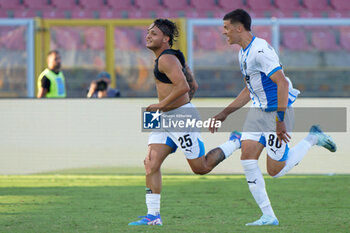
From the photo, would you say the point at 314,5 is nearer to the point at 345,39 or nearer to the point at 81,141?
the point at 345,39

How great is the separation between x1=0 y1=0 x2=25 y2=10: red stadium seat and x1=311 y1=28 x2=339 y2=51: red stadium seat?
6008 mm

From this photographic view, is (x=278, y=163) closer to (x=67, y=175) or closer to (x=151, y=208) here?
(x=151, y=208)

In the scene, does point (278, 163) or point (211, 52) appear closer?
point (278, 163)

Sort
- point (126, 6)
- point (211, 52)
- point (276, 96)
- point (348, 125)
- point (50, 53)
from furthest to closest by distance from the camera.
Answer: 1. point (126, 6)
2. point (211, 52)
3. point (50, 53)
4. point (348, 125)
5. point (276, 96)

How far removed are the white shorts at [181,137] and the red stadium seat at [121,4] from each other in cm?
1047

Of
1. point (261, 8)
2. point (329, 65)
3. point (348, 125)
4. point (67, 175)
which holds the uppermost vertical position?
point (261, 8)

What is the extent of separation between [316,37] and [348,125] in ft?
14.4

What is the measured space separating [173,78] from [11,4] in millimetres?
10603

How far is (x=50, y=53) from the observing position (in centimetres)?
1113

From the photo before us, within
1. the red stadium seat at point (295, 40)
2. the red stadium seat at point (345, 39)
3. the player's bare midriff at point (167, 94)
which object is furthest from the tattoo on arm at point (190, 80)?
the red stadium seat at point (345, 39)

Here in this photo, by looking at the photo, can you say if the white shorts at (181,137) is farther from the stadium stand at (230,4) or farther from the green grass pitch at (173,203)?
the stadium stand at (230,4)

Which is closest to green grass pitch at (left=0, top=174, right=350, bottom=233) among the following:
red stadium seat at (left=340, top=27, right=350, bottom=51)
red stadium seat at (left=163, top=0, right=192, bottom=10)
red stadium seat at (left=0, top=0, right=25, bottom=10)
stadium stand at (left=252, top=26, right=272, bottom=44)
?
stadium stand at (left=252, top=26, right=272, bottom=44)

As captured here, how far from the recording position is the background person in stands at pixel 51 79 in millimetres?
10914

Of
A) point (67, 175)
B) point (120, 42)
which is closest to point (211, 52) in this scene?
point (120, 42)
